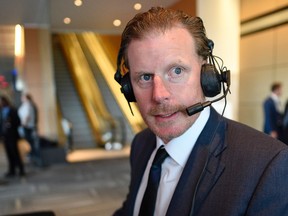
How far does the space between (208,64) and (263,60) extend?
323 centimetres

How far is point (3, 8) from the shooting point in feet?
3.46

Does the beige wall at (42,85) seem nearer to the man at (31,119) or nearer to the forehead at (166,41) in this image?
the man at (31,119)

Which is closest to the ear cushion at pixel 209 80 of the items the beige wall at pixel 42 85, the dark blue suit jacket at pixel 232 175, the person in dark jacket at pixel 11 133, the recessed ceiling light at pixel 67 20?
the dark blue suit jacket at pixel 232 175

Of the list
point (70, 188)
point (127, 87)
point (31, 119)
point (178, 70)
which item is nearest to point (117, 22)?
point (127, 87)

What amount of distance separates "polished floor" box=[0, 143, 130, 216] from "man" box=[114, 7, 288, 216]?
8.62ft

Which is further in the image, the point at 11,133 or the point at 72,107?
the point at 72,107

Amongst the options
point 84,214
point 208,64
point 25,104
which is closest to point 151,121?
point 208,64

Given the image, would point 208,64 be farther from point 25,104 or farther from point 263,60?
→ point 25,104

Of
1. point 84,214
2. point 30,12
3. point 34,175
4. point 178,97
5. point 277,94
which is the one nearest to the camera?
point 178,97

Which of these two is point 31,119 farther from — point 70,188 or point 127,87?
point 127,87

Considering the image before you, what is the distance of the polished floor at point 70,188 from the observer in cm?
346

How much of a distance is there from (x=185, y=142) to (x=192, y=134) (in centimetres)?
4

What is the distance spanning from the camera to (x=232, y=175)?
81 cm

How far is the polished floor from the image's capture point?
3.46 m
